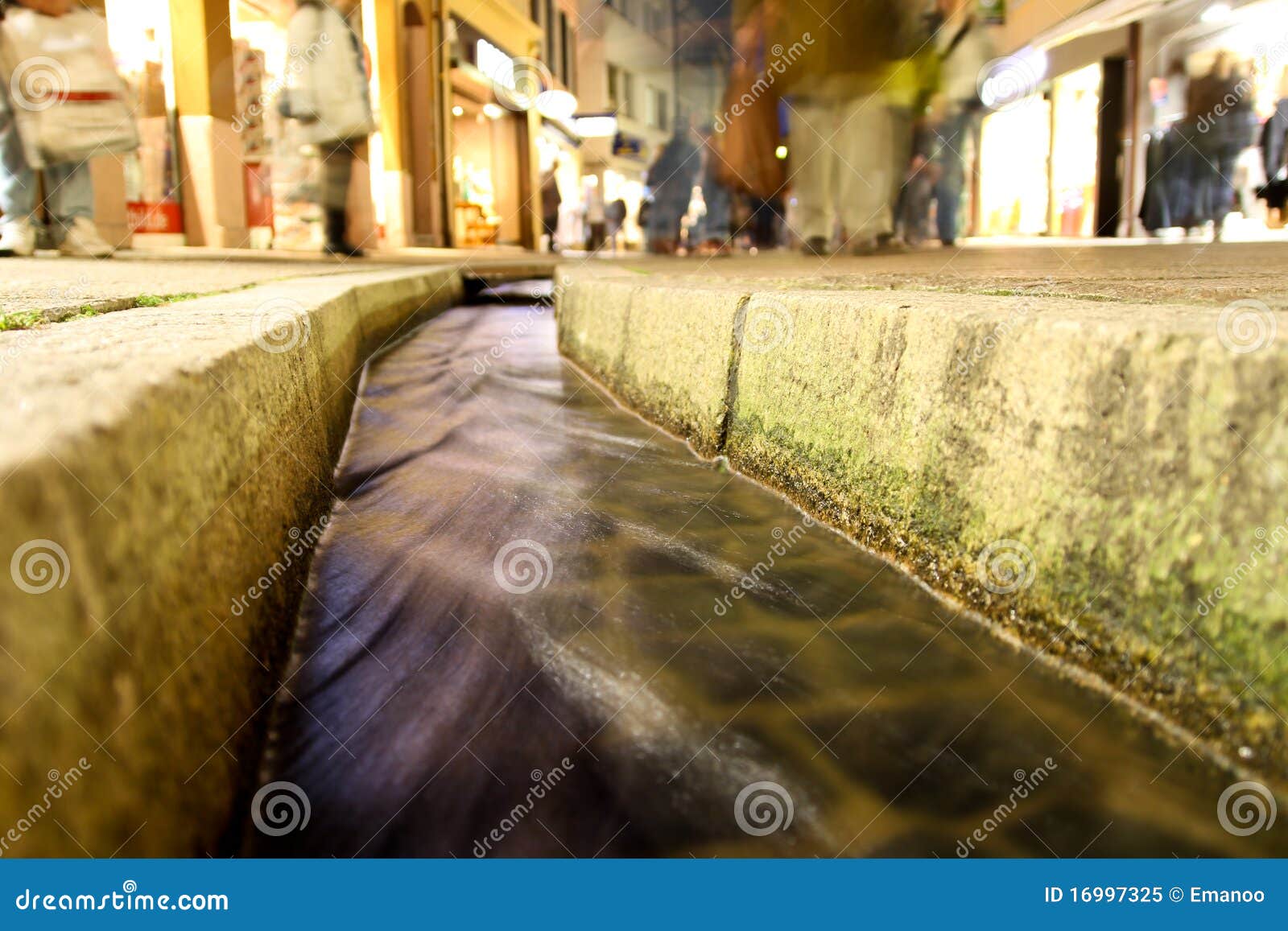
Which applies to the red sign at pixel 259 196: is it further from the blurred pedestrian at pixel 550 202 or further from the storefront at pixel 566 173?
the storefront at pixel 566 173

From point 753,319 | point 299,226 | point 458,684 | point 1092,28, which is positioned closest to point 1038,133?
point 1092,28

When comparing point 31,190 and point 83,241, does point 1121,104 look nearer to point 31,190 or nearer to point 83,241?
point 83,241

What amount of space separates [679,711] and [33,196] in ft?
22.0

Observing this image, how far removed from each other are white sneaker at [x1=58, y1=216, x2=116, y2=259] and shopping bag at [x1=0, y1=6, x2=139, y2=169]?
0.44m

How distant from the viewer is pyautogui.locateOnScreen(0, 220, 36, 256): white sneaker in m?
5.90

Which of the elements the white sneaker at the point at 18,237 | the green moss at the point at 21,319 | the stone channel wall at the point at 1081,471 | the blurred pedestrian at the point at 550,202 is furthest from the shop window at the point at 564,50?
the stone channel wall at the point at 1081,471

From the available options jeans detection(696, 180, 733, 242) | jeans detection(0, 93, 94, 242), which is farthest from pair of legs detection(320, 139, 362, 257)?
jeans detection(696, 180, 733, 242)

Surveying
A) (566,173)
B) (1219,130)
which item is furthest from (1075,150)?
(566,173)

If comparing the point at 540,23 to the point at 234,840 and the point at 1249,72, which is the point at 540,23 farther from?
the point at 234,840

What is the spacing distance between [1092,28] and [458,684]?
15957mm

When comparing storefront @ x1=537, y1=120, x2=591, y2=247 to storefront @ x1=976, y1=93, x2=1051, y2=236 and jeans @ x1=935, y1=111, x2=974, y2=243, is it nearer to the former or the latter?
storefront @ x1=976, y1=93, x2=1051, y2=236

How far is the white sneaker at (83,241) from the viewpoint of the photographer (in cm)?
622

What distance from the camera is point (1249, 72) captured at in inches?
392

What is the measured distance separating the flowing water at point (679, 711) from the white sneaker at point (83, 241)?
5369 mm
